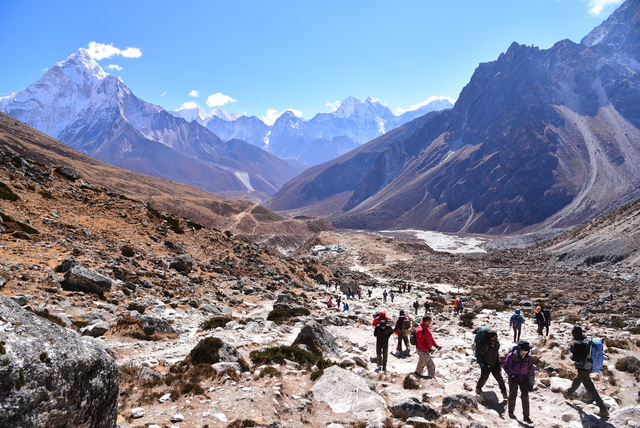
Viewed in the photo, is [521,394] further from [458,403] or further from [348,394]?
[348,394]

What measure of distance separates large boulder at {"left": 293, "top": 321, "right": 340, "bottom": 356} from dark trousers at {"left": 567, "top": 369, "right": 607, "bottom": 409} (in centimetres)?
832

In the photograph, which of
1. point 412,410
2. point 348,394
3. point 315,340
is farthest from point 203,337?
point 412,410

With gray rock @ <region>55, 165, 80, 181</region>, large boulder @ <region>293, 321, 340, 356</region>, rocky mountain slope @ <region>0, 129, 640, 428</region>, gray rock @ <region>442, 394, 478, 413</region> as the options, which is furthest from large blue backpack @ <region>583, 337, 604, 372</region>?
gray rock @ <region>55, 165, 80, 181</region>

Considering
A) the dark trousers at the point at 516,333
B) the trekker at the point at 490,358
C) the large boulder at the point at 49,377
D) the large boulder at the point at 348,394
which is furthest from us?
the dark trousers at the point at 516,333

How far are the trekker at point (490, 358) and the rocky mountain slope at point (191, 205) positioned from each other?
118559 mm

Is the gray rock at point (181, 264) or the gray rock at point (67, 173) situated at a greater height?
the gray rock at point (67, 173)

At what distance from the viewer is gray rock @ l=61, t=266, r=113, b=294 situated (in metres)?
16.1

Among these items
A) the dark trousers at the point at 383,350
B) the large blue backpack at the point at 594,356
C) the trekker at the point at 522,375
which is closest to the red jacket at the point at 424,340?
the dark trousers at the point at 383,350

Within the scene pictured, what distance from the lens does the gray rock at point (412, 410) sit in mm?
8672

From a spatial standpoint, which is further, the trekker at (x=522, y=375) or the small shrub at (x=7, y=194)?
the small shrub at (x=7, y=194)

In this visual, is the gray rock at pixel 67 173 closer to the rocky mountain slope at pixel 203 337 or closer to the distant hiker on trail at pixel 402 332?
the rocky mountain slope at pixel 203 337

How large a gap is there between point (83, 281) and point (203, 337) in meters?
6.52

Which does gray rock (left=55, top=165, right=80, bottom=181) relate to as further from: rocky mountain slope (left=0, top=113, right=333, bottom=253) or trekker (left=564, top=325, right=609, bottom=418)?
rocky mountain slope (left=0, top=113, right=333, bottom=253)

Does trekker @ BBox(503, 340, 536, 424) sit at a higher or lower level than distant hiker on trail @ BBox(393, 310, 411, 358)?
higher
